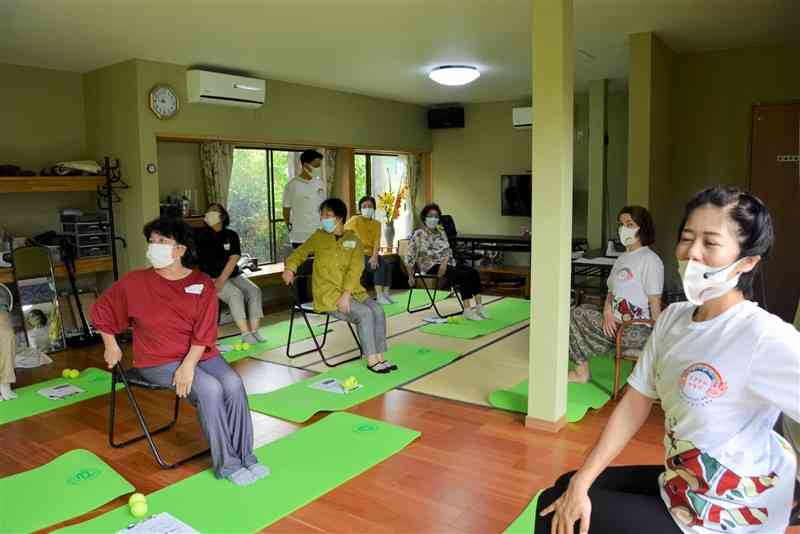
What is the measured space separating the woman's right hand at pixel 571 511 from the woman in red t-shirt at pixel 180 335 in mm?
1846

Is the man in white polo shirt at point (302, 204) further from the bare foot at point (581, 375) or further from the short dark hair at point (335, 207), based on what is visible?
the bare foot at point (581, 375)

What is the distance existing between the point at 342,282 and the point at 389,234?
422 cm

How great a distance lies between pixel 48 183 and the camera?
533cm

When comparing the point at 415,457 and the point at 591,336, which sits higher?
the point at 591,336

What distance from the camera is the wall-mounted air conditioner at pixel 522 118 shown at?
306 inches

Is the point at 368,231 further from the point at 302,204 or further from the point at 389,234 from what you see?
the point at 389,234

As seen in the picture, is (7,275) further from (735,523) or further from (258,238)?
(735,523)

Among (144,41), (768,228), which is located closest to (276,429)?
(768,228)

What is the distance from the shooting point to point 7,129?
5527 millimetres

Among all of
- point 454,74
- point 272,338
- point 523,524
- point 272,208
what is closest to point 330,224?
point 272,338

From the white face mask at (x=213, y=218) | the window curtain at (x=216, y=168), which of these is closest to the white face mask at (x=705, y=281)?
the white face mask at (x=213, y=218)

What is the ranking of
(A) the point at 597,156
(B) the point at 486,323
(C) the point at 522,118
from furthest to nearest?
(C) the point at 522,118 → (A) the point at 597,156 → (B) the point at 486,323

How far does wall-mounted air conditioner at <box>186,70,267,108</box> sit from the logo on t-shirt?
5.33 meters

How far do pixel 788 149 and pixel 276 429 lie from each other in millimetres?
5025
